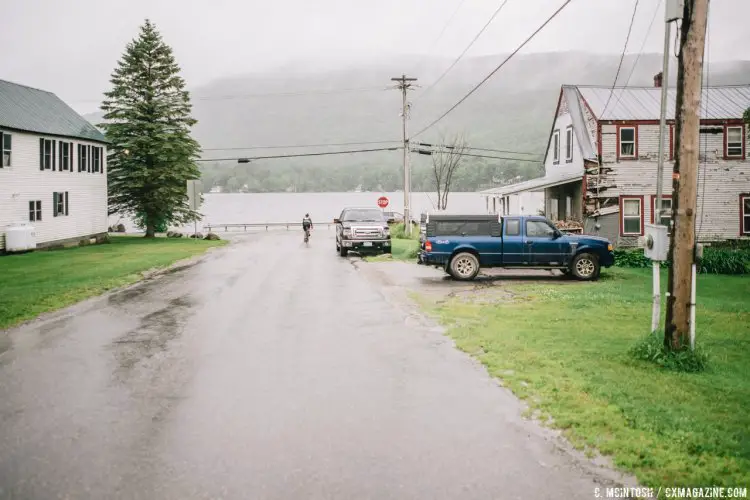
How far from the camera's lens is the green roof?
3491 centimetres

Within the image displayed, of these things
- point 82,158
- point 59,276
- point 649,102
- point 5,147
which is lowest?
point 59,276

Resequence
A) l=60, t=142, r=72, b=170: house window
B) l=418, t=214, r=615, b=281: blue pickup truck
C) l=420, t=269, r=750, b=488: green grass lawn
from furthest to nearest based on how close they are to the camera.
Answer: l=60, t=142, r=72, b=170: house window → l=418, t=214, r=615, b=281: blue pickup truck → l=420, t=269, r=750, b=488: green grass lawn

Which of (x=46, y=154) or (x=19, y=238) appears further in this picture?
(x=46, y=154)

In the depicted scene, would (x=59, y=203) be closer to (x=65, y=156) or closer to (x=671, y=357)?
(x=65, y=156)

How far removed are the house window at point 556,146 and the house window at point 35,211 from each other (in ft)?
93.5

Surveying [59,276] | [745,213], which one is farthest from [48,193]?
[745,213]

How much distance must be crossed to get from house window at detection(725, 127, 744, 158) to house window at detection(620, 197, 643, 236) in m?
4.75

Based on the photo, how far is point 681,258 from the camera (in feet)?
29.5

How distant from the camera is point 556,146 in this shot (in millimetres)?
39250

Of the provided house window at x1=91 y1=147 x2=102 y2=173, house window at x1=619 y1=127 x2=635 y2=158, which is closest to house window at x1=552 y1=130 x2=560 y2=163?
house window at x1=619 y1=127 x2=635 y2=158

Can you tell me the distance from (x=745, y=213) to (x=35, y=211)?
3581 centimetres

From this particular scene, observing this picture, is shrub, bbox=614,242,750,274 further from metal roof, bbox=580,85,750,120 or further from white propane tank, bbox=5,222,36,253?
white propane tank, bbox=5,222,36,253

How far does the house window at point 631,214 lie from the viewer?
32500 mm

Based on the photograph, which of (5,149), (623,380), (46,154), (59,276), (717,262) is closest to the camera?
(623,380)
